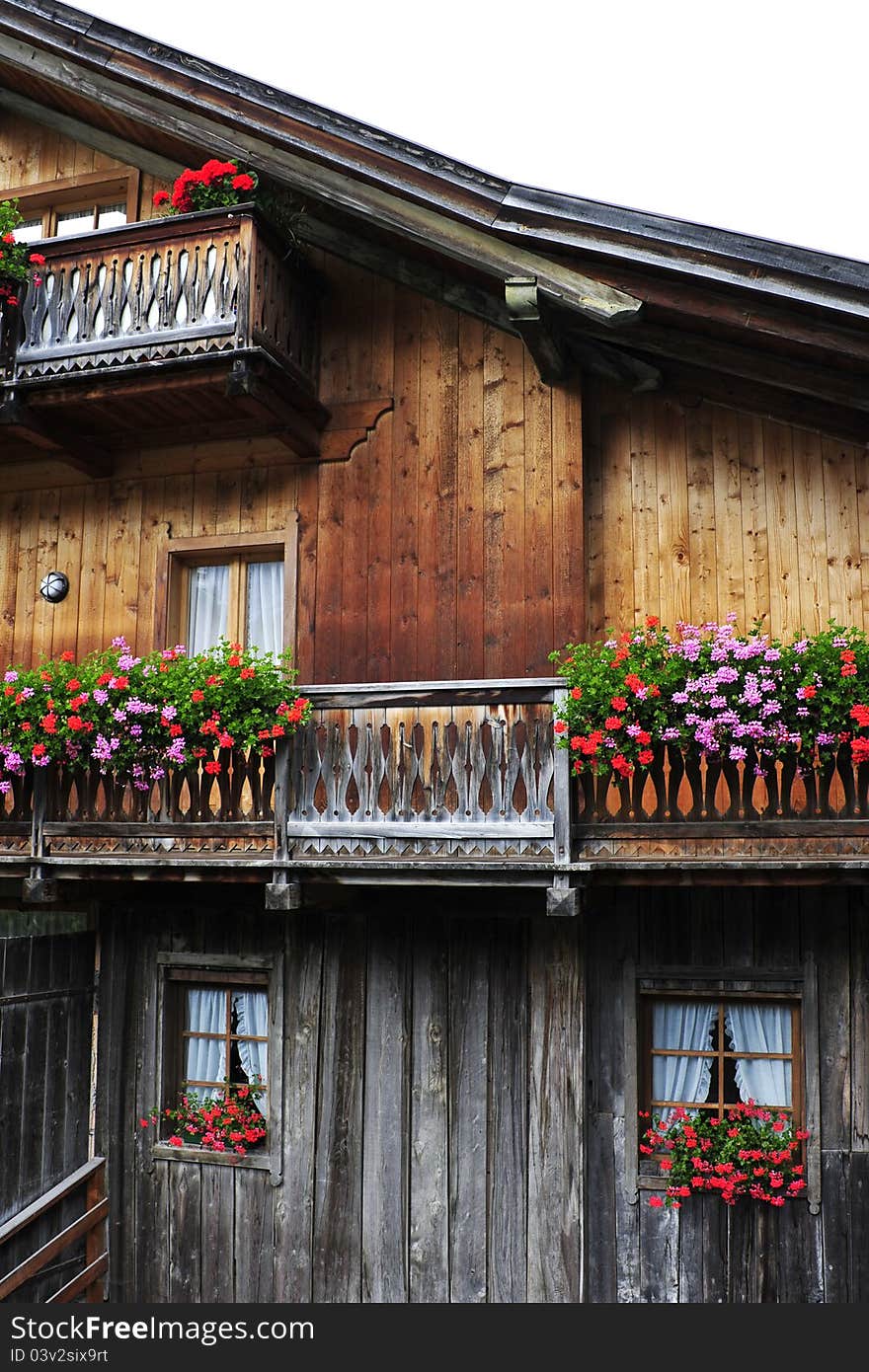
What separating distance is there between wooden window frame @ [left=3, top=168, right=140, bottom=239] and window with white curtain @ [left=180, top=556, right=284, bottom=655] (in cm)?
324

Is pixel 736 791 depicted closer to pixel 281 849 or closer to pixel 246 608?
pixel 281 849

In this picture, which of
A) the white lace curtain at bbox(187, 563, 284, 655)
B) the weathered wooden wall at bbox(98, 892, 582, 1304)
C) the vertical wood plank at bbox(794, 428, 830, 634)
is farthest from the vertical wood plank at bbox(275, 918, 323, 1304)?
the vertical wood plank at bbox(794, 428, 830, 634)

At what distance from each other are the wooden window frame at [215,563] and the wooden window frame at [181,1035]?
8.47 ft

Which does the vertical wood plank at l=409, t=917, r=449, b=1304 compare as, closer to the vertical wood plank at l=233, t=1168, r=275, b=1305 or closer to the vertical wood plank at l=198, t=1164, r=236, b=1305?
the vertical wood plank at l=233, t=1168, r=275, b=1305

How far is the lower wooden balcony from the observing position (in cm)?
785

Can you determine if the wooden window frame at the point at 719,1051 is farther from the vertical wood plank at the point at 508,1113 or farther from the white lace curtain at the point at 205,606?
the white lace curtain at the point at 205,606

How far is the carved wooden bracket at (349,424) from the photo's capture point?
1005 cm

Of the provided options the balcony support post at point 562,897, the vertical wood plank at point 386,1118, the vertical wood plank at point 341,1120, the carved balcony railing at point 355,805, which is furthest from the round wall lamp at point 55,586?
the balcony support post at point 562,897

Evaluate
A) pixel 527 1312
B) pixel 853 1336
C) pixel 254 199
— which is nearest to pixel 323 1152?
pixel 527 1312

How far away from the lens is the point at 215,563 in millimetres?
10617

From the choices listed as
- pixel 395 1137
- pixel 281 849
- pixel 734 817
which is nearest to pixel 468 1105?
pixel 395 1137

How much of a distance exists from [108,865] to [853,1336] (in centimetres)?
609

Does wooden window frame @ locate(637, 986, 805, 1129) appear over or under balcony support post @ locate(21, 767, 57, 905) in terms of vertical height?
under

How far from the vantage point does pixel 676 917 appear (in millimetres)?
9078
